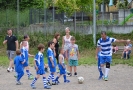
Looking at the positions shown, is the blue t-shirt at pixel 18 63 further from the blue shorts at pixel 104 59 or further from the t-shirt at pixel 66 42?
the t-shirt at pixel 66 42

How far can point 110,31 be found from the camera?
31.7 meters

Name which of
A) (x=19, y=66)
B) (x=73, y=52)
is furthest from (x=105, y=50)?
(x=19, y=66)

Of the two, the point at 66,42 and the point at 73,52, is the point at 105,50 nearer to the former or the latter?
the point at 73,52

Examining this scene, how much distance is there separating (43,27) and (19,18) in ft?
6.27

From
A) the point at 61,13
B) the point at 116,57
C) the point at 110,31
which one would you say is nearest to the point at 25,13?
the point at 61,13

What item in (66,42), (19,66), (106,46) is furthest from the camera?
(66,42)

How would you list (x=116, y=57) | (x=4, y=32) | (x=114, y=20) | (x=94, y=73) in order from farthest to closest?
1. (x=114, y=20)
2. (x=4, y=32)
3. (x=116, y=57)
4. (x=94, y=73)

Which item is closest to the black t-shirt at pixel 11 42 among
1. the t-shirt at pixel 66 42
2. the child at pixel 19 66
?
the t-shirt at pixel 66 42

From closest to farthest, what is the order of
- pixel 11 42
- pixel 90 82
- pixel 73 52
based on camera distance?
pixel 90 82 < pixel 73 52 < pixel 11 42

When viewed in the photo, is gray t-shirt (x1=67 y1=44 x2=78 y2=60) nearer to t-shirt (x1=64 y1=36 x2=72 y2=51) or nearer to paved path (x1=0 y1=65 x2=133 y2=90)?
t-shirt (x1=64 y1=36 x2=72 y2=51)

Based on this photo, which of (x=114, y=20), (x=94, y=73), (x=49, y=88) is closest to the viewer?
(x=49, y=88)

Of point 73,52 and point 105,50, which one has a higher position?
point 105,50

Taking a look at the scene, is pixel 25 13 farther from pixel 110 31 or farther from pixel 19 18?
pixel 110 31

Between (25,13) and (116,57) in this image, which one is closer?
(116,57)
